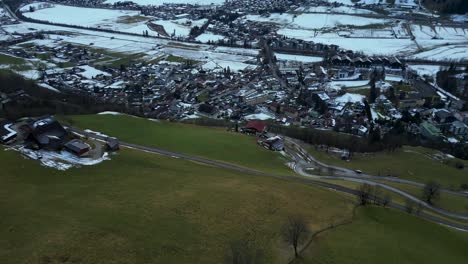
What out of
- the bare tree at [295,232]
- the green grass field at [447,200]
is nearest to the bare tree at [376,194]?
the green grass field at [447,200]

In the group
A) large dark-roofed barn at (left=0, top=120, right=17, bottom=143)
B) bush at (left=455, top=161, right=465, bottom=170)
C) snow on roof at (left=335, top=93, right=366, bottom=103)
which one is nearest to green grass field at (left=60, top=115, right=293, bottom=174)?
large dark-roofed barn at (left=0, top=120, right=17, bottom=143)

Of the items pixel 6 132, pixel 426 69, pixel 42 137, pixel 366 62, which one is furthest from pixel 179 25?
pixel 42 137

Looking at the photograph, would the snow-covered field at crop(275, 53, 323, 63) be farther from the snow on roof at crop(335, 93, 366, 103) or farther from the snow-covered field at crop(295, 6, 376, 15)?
the snow-covered field at crop(295, 6, 376, 15)

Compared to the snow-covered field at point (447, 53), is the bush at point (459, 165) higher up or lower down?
lower down

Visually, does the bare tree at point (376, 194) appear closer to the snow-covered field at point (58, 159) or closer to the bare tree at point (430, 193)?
the bare tree at point (430, 193)

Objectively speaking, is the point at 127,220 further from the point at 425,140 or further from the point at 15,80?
the point at 15,80

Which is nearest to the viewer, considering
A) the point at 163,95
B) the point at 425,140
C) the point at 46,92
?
the point at 425,140

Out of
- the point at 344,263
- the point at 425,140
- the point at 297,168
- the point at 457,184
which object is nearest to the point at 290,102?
the point at 425,140
